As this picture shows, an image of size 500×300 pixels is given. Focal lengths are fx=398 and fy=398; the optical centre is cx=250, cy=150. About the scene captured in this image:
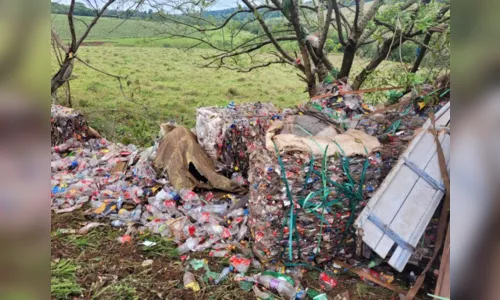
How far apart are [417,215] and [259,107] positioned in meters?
3.13

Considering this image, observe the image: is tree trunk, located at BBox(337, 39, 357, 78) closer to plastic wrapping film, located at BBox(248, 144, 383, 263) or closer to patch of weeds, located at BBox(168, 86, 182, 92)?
→ plastic wrapping film, located at BBox(248, 144, 383, 263)

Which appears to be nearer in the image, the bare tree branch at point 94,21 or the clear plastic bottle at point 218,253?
the clear plastic bottle at point 218,253

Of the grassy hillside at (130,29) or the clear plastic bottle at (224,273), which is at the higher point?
the grassy hillside at (130,29)

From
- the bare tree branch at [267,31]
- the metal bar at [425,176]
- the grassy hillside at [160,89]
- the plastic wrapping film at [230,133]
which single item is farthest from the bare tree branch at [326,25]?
the metal bar at [425,176]

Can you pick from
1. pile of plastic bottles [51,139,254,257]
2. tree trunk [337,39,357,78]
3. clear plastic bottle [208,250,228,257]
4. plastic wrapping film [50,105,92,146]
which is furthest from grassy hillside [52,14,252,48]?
clear plastic bottle [208,250,228,257]

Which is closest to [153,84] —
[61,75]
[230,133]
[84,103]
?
[84,103]

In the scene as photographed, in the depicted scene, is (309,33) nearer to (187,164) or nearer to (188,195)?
(187,164)

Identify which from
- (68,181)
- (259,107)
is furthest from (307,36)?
(68,181)

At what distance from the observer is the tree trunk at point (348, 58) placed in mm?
6359

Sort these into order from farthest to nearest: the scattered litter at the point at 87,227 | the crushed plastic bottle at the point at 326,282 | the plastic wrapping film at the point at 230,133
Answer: the plastic wrapping film at the point at 230,133 < the scattered litter at the point at 87,227 < the crushed plastic bottle at the point at 326,282

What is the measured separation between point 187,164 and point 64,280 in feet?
7.08

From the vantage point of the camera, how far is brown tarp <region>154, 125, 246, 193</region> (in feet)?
15.6

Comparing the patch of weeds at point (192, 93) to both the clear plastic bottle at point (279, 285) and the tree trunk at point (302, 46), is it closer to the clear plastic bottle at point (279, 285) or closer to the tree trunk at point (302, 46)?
the tree trunk at point (302, 46)

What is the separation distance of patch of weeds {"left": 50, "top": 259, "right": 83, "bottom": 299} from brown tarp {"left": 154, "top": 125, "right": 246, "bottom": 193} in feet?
5.45
